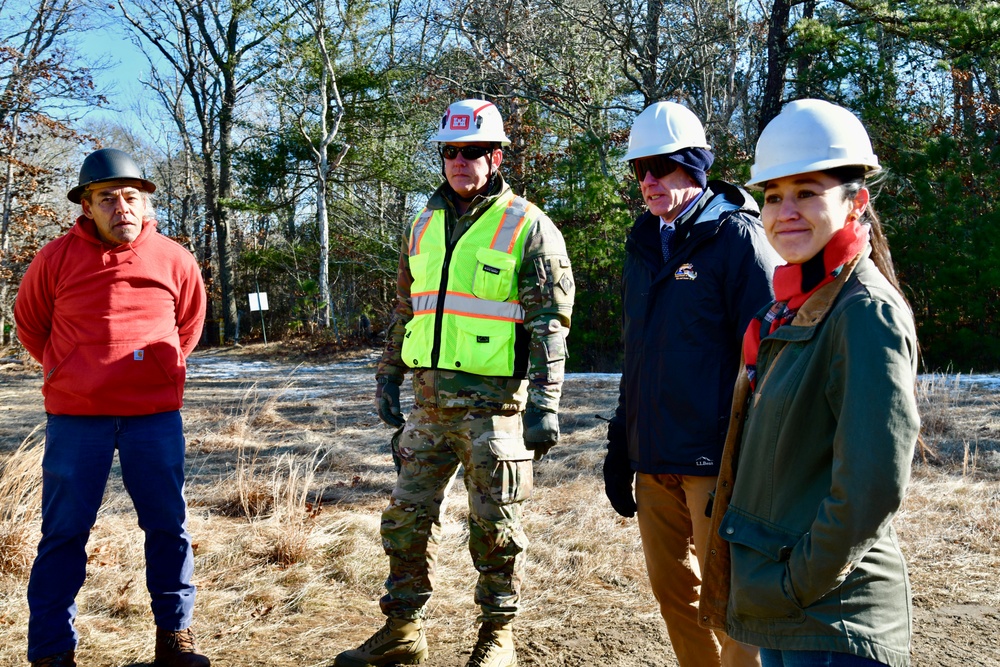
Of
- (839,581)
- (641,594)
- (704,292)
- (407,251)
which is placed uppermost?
(407,251)

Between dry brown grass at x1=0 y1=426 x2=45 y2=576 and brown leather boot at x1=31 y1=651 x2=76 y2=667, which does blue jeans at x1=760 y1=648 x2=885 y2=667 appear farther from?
dry brown grass at x1=0 y1=426 x2=45 y2=576

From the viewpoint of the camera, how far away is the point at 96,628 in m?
3.79

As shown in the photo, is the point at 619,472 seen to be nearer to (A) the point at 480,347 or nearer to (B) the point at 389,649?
(A) the point at 480,347

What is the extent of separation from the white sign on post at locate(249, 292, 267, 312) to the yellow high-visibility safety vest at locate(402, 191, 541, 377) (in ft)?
61.3

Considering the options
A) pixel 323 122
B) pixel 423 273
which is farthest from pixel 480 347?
pixel 323 122

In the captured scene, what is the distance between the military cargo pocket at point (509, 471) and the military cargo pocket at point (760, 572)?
160 cm

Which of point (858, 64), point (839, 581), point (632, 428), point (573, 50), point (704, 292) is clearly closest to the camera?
point (839, 581)

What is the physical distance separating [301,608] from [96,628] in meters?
0.89

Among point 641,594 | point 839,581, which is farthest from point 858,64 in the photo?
point 839,581

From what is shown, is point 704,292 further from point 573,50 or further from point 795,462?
point 573,50

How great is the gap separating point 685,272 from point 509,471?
116 centimetres

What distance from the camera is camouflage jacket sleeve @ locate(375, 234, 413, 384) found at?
382 centimetres

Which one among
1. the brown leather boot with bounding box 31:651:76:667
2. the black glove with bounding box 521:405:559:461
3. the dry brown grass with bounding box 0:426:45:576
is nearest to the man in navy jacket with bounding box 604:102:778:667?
the black glove with bounding box 521:405:559:461

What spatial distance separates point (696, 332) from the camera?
2664mm
